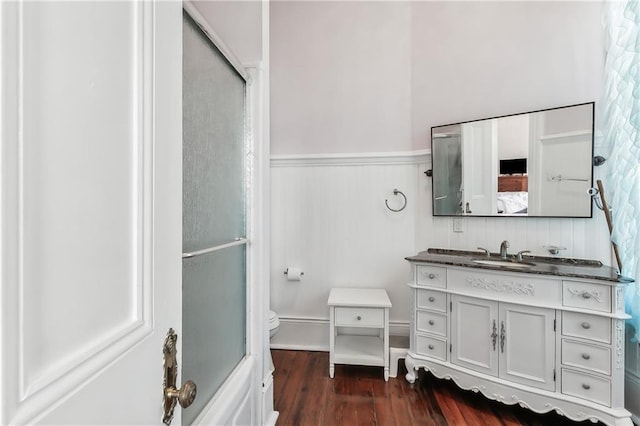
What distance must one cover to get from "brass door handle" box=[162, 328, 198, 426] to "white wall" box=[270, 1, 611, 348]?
218 centimetres

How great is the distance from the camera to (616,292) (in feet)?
4.95

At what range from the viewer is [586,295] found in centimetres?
159

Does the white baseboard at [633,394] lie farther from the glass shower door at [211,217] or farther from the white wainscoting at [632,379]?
the glass shower door at [211,217]

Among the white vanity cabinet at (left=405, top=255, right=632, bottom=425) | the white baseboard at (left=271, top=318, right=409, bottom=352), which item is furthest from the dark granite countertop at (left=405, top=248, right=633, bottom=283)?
the white baseboard at (left=271, top=318, right=409, bottom=352)

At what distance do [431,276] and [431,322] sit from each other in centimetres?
30

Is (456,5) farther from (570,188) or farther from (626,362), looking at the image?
(626,362)

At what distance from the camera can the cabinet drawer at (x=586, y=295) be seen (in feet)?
5.06

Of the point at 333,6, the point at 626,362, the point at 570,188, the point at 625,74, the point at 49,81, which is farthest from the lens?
the point at 333,6

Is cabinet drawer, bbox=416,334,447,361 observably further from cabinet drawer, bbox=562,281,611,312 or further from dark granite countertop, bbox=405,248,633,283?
cabinet drawer, bbox=562,281,611,312

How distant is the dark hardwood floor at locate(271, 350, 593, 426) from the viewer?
1.81 metres

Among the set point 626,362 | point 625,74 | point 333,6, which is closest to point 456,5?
point 333,6

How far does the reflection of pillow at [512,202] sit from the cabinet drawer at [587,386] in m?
0.99

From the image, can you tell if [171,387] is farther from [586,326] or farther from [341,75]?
[341,75]

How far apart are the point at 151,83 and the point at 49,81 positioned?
7.4 inches
